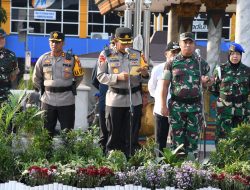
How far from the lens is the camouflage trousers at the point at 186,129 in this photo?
433 inches

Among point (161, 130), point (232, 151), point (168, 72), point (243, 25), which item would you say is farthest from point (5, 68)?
point (232, 151)

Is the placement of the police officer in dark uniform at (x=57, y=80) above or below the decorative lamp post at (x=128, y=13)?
below

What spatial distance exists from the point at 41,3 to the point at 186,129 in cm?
5355

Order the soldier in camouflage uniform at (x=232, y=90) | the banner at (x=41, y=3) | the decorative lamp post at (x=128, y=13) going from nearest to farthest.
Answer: the soldier in camouflage uniform at (x=232, y=90) → the decorative lamp post at (x=128, y=13) → the banner at (x=41, y=3)

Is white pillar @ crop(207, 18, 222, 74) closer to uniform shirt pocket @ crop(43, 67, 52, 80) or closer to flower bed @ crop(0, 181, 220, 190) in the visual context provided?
uniform shirt pocket @ crop(43, 67, 52, 80)

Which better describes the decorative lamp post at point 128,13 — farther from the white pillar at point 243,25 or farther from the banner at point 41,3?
the banner at point 41,3

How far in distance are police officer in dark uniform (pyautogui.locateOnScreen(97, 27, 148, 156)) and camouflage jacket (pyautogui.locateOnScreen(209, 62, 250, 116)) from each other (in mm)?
988

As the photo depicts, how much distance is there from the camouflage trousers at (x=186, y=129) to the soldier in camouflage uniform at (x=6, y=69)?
3076mm

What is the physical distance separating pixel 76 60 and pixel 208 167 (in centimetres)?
421

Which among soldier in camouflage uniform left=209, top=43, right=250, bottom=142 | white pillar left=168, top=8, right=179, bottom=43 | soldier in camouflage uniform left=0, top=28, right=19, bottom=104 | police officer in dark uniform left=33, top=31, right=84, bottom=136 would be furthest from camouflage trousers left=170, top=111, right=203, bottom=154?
white pillar left=168, top=8, right=179, bottom=43

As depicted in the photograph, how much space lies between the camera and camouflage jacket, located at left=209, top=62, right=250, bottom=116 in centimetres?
1213

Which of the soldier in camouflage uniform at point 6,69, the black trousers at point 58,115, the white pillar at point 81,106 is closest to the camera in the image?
the black trousers at point 58,115

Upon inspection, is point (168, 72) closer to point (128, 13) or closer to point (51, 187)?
point (51, 187)

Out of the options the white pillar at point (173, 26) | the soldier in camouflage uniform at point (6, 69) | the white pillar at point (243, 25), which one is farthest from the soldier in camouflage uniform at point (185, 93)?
the white pillar at point (173, 26)
